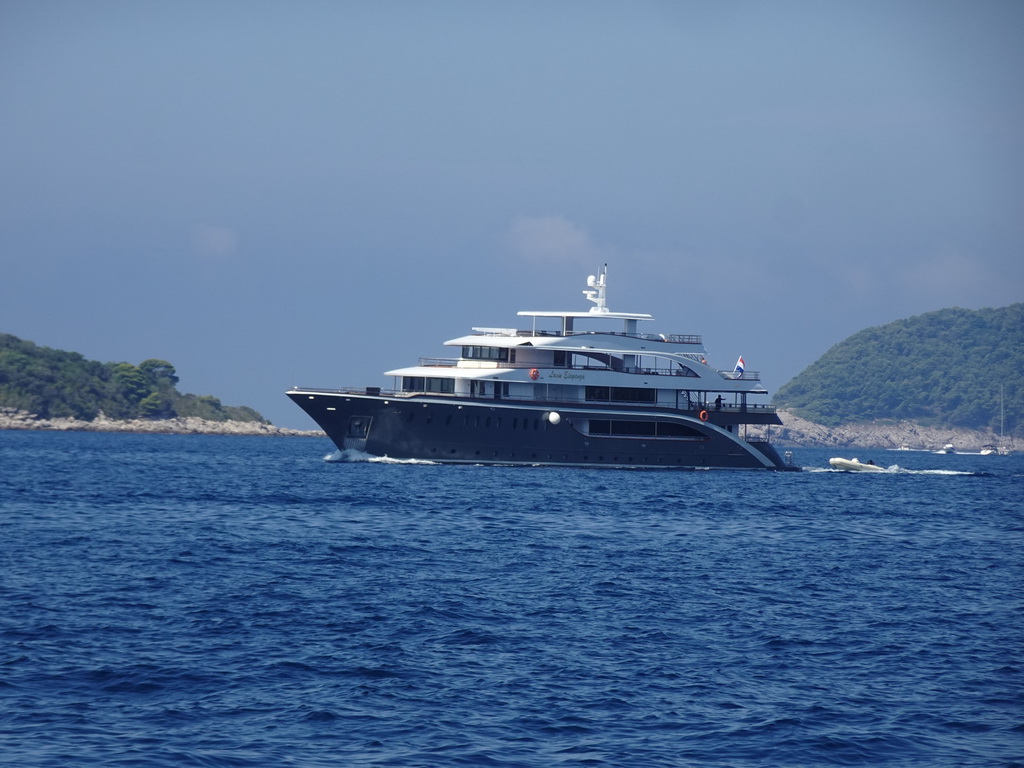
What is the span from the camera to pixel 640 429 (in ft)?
201

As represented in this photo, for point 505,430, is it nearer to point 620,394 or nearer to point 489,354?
point 489,354

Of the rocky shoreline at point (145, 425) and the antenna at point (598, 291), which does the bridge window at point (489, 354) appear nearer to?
the antenna at point (598, 291)

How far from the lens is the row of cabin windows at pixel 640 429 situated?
60500mm

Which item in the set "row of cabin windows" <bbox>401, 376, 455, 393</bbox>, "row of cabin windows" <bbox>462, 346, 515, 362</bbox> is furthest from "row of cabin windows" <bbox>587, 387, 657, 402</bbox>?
"row of cabin windows" <bbox>401, 376, 455, 393</bbox>

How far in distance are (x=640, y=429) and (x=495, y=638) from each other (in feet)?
137

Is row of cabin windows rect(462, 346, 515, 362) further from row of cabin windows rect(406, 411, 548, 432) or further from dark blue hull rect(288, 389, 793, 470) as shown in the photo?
row of cabin windows rect(406, 411, 548, 432)

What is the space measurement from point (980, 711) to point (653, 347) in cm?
4664

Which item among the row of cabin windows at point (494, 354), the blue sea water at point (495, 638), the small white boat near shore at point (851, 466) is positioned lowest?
the blue sea water at point (495, 638)

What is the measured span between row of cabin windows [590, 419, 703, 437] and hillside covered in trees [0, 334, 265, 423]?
101m

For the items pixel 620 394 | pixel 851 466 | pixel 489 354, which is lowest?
pixel 851 466

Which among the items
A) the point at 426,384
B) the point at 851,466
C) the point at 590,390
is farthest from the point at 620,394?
the point at 851,466

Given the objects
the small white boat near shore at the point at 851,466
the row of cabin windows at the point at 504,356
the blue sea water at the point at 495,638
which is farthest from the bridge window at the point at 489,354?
the small white boat near shore at the point at 851,466

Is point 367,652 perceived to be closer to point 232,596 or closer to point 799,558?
point 232,596

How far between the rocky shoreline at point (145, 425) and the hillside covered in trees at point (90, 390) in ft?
4.21
